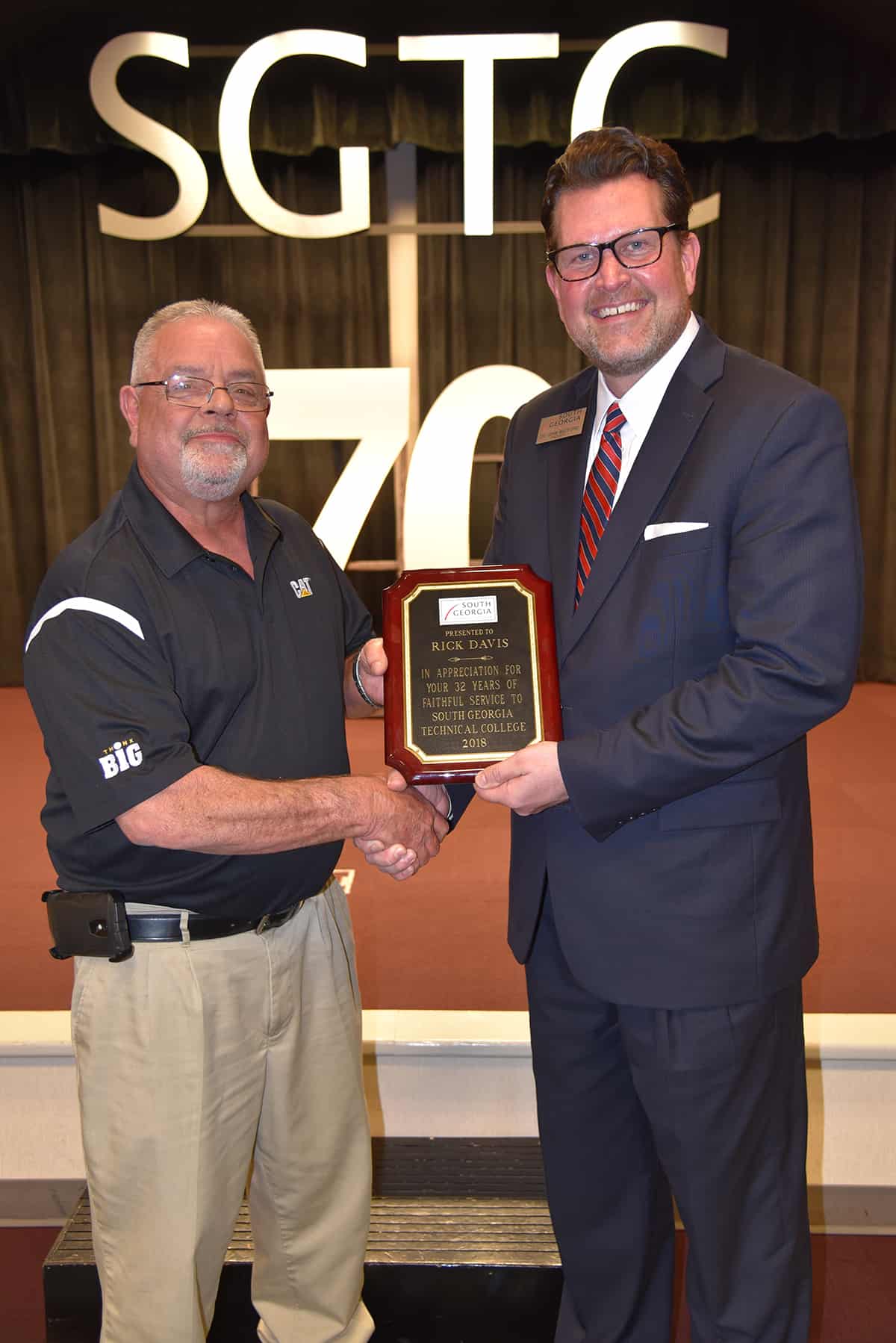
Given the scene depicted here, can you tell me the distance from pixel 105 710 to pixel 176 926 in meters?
0.34

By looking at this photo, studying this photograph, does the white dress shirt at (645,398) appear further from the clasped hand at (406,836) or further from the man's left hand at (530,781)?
the clasped hand at (406,836)

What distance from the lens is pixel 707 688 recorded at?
1.41 metres

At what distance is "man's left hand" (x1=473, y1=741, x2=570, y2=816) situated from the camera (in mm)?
1483

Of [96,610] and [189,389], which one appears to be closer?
[96,610]

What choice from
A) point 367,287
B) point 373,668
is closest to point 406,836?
point 373,668

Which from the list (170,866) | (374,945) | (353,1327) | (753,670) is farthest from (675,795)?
(374,945)

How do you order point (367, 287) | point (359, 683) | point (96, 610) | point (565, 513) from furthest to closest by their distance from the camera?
1. point (367, 287)
2. point (359, 683)
3. point (565, 513)
4. point (96, 610)

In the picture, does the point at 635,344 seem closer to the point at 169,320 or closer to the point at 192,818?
the point at 169,320

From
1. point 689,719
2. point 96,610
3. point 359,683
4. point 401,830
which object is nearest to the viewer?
point 689,719

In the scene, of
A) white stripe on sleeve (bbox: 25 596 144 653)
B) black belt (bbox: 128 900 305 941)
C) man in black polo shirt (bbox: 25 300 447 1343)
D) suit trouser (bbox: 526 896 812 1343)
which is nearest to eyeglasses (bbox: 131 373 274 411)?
man in black polo shirt (bbox: 25 300 447 1343)

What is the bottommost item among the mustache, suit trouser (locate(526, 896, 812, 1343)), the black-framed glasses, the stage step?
the stage step

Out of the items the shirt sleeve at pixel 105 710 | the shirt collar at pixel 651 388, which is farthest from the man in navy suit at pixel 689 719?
the shirt sleeve at pixel 105 710

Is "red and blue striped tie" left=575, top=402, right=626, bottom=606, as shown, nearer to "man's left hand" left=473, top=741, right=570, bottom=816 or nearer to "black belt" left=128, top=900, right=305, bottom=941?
"man's left hand" left=473, top=741, right=570, bottom=816

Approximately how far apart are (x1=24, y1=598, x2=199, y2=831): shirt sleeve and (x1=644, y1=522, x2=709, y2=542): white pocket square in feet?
2.25
